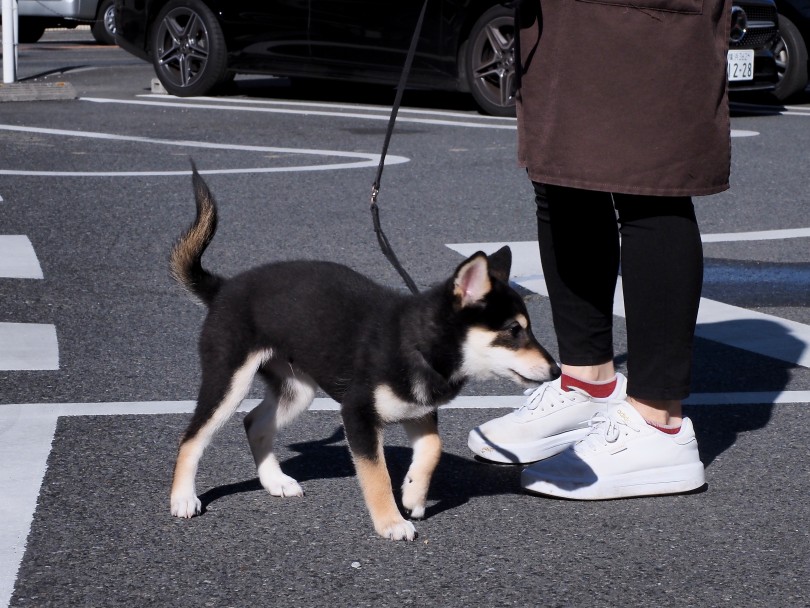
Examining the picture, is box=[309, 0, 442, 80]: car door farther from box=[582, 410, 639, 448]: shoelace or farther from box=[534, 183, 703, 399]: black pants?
box=[582, 410, 639, 448]: shoelace

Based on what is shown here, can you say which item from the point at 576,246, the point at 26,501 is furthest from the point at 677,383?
the point at 26,501

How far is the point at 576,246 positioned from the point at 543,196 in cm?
17

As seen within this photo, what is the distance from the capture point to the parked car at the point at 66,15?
65.1 ft

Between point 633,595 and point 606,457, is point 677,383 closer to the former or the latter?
point 606,457

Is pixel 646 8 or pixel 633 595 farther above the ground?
pixel 646 8

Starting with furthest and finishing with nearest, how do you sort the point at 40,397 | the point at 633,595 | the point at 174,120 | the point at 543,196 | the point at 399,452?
the point at 174,120
the point at 40,397
the point at 399,452
the point at 543,196
the point at 633,595

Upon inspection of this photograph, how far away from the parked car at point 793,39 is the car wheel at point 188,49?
17.4 ft

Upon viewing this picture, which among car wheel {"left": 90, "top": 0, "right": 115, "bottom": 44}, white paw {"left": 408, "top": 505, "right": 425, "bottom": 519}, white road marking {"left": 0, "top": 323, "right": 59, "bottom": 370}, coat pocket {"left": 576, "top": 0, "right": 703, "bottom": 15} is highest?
coat pocket {"left": 576, "top": 0, "right": 703, "bottom": 15}

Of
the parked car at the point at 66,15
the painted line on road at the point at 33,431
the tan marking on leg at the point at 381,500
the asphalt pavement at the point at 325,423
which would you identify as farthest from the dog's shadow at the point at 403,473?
the parked car at the point at 66,15

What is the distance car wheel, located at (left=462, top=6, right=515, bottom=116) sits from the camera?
10820mm

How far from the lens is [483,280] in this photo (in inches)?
127

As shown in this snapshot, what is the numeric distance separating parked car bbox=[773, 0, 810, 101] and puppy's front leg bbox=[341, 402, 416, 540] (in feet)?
32.5

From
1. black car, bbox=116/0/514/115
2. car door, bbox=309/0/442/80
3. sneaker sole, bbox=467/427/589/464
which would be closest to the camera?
sneaker sole, bbox=467/427/589/464

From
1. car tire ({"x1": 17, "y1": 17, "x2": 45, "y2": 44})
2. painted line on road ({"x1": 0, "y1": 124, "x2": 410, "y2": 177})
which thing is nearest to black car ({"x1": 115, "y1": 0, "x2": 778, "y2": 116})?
painted line on road ({"x1": 0, "y1": 124, "x2": 410, "y2": 177})
